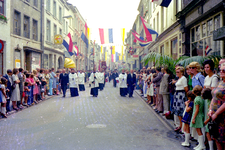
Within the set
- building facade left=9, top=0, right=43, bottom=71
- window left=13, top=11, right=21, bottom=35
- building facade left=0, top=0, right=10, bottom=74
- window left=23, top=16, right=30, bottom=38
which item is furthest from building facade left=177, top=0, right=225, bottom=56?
window left=23, top=16, right=30, bottom=38

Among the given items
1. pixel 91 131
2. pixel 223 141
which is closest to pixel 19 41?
pixel 91 131

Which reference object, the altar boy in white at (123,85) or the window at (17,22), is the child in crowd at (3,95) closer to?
the altar boy in white at (123,85)

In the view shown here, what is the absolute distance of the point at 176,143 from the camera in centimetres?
496

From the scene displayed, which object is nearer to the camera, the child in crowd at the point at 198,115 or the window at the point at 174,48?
the child in crowd at the point at 198,115

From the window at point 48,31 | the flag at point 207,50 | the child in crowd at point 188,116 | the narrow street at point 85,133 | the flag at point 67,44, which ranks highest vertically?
the window at point 48,31

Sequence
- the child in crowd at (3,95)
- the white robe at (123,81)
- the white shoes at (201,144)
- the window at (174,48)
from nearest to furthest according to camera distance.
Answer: the white shoes at (201,144) → the child in crowd at (3,95) → the white robe at (123,81) → the window at (174,48)

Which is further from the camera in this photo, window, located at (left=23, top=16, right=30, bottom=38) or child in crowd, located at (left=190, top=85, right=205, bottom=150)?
window, located at (left=23, top=16, right=30, bottom=38)

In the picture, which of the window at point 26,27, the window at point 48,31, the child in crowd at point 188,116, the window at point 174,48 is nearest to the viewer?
the child in crowd at point 188,116

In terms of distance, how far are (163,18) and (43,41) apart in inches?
471

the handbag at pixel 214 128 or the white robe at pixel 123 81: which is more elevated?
the white robe at pixel 123 81

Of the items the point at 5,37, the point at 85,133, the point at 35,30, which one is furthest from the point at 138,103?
the point at 35,30

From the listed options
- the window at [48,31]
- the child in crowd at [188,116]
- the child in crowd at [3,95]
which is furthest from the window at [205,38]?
the window at [48,31]

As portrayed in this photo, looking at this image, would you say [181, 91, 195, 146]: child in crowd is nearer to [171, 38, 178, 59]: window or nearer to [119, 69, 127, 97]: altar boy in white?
[119, 69, 127, 97]: altar boy in white

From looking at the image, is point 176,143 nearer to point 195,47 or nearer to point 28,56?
point 195,47
